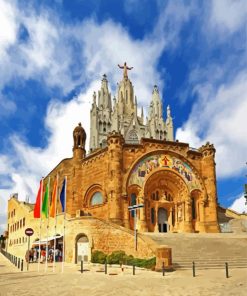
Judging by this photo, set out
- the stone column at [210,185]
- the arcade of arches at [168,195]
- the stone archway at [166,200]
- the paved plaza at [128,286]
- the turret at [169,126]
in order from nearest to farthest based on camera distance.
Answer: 1. the paved plaza at [128,286]
2. the arcade of arches at [168,195]
3. the stone archway at [166,200]
4. the stone column at [210,185]
5. the turret at [169,126]

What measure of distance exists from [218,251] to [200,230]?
10681 mm

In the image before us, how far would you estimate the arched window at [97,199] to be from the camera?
3735 centimetres

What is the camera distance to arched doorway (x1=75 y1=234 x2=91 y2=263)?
27.4m

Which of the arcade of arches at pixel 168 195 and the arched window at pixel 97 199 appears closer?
the arcade of arches at pixel 168 195

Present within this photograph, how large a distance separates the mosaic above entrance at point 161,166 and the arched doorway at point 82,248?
9.21 metres

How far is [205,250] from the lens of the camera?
26250 mm

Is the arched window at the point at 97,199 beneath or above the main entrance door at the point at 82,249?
above

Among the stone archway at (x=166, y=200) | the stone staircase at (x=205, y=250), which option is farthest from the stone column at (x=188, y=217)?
the stone staircase at (x=205, y=250)

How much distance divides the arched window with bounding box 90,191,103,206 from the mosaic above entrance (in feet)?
12.9

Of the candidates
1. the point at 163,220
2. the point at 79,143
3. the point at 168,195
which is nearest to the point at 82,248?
the point at 163,220

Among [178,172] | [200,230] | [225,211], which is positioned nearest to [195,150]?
[178,172]

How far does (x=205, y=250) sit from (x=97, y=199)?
48.7 feet

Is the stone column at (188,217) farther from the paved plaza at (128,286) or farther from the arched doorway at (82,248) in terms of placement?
the paved plaza at (128,286)

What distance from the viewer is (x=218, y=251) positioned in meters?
26.2
